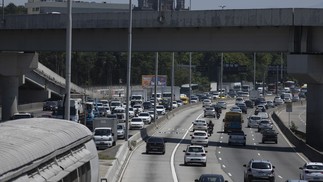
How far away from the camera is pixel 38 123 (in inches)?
784

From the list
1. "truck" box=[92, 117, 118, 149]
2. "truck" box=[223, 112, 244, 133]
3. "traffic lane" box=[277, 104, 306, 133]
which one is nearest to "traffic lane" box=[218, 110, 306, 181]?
"truck" box=[223, 112, 244, 133]

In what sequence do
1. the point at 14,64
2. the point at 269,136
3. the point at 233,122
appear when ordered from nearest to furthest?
the point at 269,136
the point at 14,64
the point at 233,122

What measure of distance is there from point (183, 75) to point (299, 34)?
433ft

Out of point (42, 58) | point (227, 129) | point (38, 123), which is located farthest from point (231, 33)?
point (42, 58)

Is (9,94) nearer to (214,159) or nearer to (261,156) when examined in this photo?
(261,156)

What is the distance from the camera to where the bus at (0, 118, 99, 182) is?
14289 millimetres

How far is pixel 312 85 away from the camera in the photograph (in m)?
65.5

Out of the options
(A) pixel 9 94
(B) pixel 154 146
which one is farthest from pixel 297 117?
(B) pixel 154 146

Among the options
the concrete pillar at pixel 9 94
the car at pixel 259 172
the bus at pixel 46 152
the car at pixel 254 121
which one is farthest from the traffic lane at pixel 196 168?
the car at pixel 254 121

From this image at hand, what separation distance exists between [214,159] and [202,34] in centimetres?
1320

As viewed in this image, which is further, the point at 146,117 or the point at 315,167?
the point at 146,117

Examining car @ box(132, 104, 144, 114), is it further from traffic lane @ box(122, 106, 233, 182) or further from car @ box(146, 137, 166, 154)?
car @ box(146, 137, 166, 154)

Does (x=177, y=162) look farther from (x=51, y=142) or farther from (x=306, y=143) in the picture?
(x=51, y=142)

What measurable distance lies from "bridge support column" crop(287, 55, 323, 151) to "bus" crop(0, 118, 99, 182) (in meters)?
40.0
